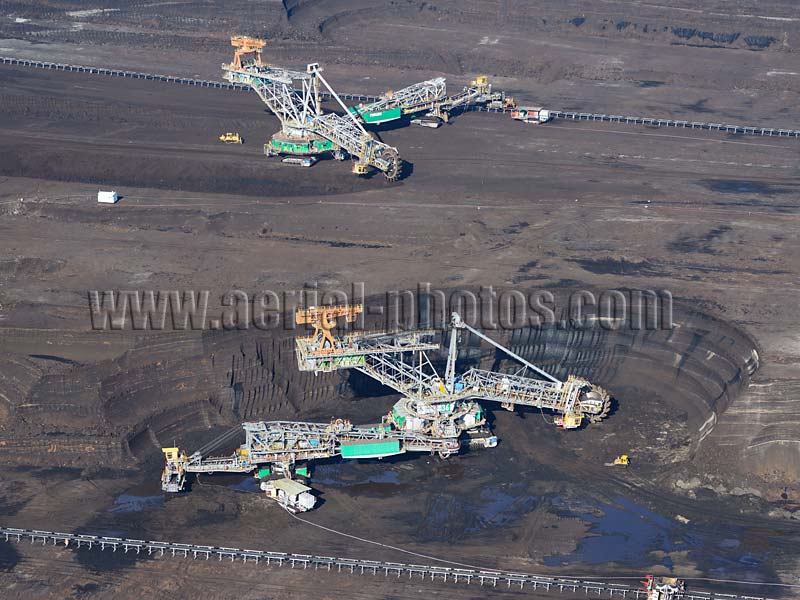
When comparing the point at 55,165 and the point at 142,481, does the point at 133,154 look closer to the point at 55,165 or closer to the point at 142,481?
the point at 55,165

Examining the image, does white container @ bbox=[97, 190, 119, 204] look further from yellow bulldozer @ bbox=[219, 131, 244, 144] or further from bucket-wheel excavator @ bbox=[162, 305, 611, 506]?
bucket-wheel excavator @ bbox=[162, 305, 611, 506]

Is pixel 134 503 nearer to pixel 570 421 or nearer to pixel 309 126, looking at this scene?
pixel 570 421

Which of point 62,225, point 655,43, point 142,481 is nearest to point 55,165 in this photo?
point 62,225

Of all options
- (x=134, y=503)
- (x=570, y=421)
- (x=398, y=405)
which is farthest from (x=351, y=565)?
(x=570, y=421)

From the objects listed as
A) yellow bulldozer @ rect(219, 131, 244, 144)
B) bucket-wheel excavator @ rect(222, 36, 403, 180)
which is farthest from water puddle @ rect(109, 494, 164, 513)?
yellow bulldozer @ rect(219, 131, 244, 144)

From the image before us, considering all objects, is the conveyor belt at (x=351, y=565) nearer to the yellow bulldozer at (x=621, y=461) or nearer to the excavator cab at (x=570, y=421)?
the yellow bulldozer at (x=621, y=461)

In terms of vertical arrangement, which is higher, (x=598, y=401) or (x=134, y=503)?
(x=598, y=401)
